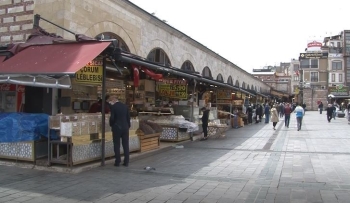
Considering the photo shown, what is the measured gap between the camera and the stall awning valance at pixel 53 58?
277 inches

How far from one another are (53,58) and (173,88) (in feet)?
24.4

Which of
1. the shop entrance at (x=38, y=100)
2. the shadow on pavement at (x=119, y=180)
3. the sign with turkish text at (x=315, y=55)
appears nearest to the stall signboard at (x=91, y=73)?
the shop entrance at (x=38, y=100)

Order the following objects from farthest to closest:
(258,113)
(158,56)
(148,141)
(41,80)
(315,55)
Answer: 1. (315,55)
2. (258,113)
3. (158,56)
4. (148,141)
5. (41,80)

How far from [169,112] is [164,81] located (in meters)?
1.90

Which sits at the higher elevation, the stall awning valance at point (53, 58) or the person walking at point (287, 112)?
the stall awning valance at point (53, 58)

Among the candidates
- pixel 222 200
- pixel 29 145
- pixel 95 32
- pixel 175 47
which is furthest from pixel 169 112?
pixel 222 200

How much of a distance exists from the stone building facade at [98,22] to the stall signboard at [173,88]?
155 centimetres

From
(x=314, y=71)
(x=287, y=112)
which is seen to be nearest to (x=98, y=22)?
(x=287, y=112)

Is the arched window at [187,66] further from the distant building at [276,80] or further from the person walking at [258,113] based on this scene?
the distant building at [276,80]

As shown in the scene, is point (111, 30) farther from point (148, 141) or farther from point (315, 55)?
point (315, 55)

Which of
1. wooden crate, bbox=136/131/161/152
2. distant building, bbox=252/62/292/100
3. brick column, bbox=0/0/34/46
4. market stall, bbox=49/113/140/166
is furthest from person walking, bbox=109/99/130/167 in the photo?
distant building, bbox=252/62/292/100

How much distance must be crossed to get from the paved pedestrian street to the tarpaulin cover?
0.73m

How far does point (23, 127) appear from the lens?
7914 mm

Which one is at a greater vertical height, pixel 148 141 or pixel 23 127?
pixel 23 127
